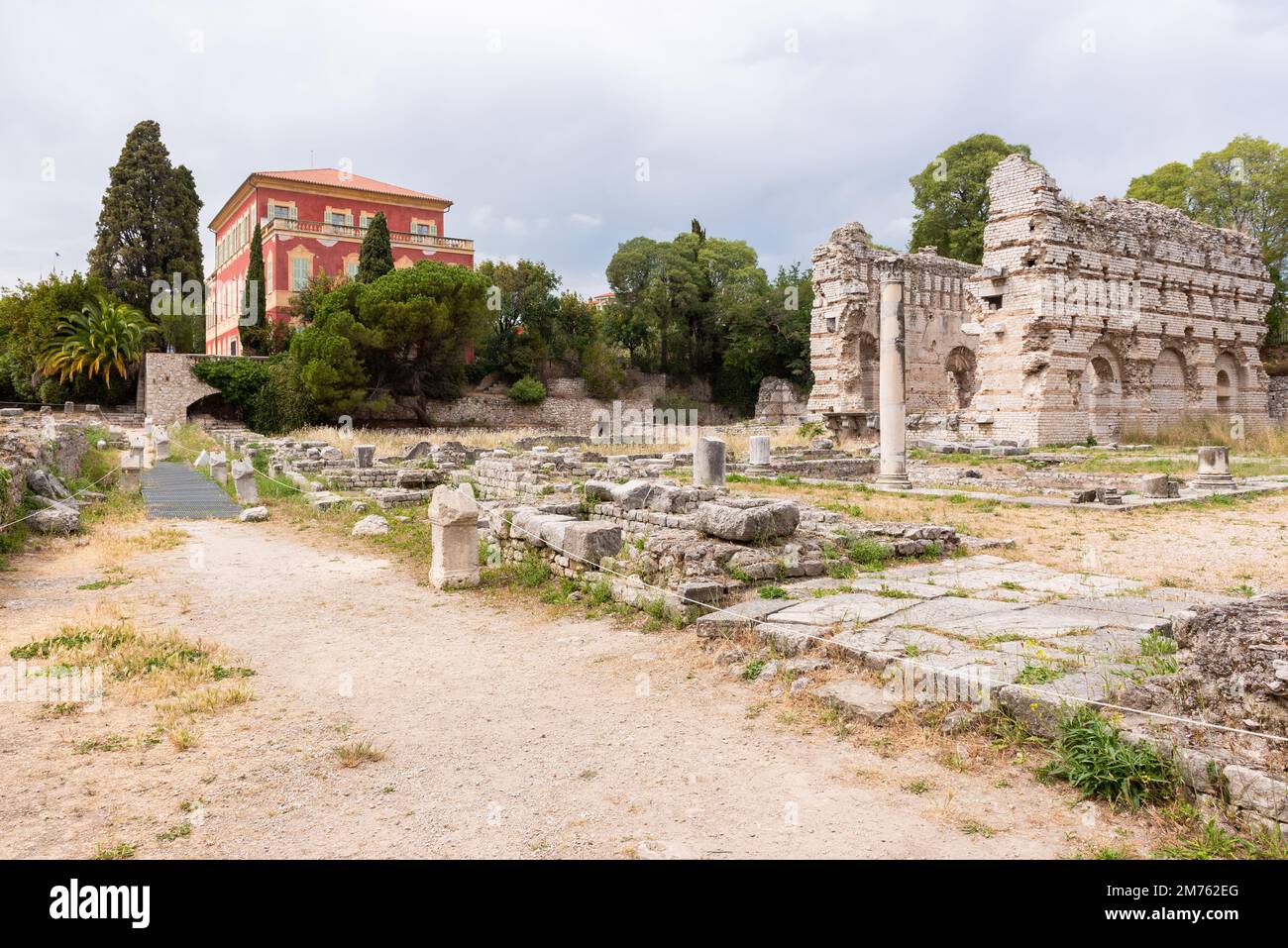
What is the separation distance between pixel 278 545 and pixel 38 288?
4130cm

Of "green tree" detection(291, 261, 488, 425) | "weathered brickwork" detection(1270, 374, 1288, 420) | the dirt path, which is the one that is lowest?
the dirt path

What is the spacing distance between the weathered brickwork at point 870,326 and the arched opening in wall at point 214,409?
30496 mm

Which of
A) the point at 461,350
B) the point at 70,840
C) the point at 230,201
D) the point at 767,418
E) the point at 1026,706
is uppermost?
the point at 230,201

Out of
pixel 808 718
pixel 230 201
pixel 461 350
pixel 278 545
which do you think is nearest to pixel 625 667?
pixel 808 718

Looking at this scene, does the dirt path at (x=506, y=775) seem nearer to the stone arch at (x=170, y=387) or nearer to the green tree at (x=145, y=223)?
the stone arch at (x=170, y=387)

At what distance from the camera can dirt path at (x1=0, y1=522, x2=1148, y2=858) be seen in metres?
3.35

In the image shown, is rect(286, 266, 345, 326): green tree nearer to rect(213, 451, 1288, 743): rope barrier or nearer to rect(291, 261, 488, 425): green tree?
rect(291, 261, 488, 425): green tree

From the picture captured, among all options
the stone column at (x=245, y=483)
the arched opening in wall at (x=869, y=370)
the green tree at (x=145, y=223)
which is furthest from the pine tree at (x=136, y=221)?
the arched opening in wall at (x=869, y=370)

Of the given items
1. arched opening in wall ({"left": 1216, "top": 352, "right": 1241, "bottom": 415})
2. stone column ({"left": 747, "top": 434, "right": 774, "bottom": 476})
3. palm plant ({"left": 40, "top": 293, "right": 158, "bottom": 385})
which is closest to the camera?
stone column ({"left": 747, "top": 434, "right": 774, "bottom": 476})

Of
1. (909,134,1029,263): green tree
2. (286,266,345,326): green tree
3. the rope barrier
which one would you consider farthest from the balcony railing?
the rope barrier

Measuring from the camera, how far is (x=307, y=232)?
4622 centimetres

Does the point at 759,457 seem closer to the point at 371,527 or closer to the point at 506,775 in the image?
the point at 371,527

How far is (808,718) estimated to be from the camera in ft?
15.2
